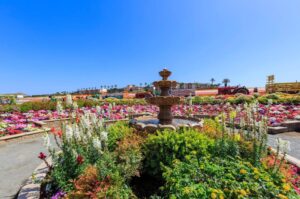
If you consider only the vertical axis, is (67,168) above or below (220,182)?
below

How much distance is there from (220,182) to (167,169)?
878 mm

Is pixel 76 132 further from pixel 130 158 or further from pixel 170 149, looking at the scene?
pixel 170 149

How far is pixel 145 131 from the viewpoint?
5.01m

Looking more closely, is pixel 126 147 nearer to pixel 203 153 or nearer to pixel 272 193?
pixel 203 153

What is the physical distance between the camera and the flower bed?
2.60 metres

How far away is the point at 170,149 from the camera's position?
388 cm

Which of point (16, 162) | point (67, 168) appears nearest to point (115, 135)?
point (67, 168)

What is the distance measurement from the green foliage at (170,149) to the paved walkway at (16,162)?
3019 mm

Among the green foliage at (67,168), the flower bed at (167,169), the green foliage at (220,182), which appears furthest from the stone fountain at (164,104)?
the green foliage at (67,168)

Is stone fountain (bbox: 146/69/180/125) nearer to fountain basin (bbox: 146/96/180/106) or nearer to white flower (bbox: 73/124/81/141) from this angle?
fountain basin (bbox: 146/96/180/106)

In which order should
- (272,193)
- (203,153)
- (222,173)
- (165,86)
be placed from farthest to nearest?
1. (165,86)
2. (203,153)
3. (222,173)
4. (272,193)

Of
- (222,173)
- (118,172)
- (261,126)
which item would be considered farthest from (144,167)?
(261,126)

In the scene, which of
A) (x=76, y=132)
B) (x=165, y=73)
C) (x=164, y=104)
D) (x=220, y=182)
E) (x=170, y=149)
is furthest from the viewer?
(x=165, y=73)

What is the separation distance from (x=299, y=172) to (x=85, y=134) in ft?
17.1
